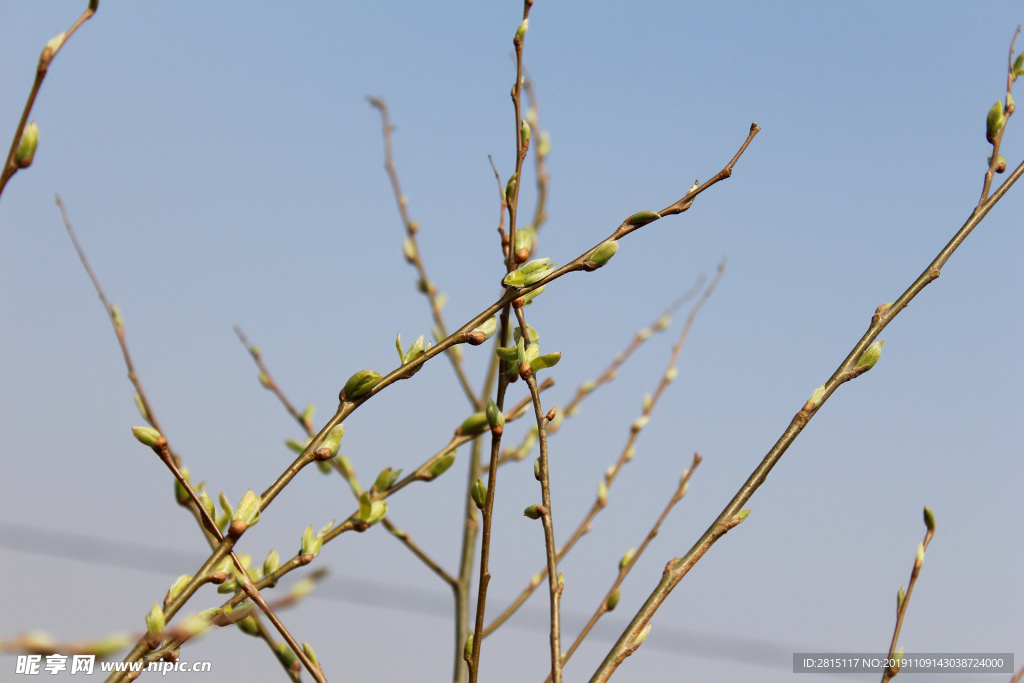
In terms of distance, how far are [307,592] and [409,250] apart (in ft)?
3.61

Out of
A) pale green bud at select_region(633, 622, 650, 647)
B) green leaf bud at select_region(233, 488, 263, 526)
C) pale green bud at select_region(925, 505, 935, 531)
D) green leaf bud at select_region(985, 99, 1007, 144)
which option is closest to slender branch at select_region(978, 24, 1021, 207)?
green leaf bud at select_region(985, 99, 1007, 144)

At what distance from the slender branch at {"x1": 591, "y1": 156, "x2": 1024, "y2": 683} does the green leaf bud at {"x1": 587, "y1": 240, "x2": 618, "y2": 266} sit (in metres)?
0.20

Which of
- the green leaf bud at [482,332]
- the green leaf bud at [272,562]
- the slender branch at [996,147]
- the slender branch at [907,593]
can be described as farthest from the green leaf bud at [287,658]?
the slender branch at [996,147]

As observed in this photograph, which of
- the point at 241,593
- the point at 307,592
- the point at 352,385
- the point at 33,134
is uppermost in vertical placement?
the point at 33,134

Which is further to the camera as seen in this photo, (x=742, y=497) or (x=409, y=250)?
(x=409, y=250)

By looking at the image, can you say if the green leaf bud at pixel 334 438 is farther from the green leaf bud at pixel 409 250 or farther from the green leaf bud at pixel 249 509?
the green leaf bud at pixel 409 250

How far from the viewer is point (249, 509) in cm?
50

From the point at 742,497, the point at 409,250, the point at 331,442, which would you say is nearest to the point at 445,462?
the point at 331,442

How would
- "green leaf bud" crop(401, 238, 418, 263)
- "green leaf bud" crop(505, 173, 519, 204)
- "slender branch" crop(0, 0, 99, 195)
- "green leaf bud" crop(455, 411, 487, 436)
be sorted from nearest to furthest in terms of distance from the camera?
"slender branch" crop(0, 0, 99, 195) < "green leaf bud" crop(505, 173, 519, 204) < "green leaf bud" crop(455, 411, 487, 436) < "green leaf bud" crop(401, 238, 418, 263)

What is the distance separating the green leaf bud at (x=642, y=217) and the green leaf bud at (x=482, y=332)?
13 centimetres

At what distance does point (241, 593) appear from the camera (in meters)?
0.61

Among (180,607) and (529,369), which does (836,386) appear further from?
(180,607)

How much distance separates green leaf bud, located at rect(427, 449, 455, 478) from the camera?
0.71m

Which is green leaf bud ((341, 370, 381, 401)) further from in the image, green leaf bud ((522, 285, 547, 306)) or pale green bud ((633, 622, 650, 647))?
pale green bud ((633, 622, 650, 647))
